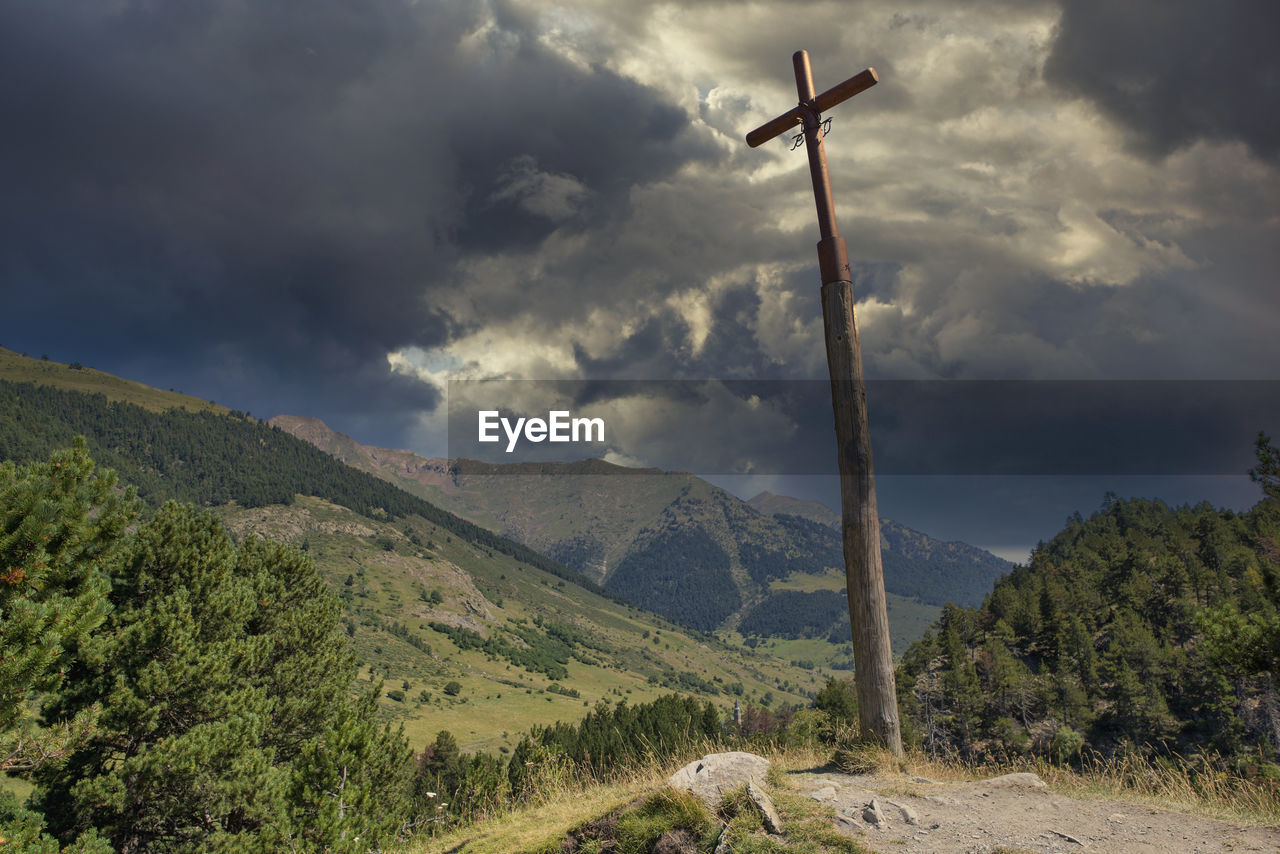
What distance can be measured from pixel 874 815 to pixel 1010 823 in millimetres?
1650

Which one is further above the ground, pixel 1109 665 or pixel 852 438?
pixel 852 438

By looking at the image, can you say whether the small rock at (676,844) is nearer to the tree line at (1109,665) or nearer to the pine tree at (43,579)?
the pine tree at (43,579)

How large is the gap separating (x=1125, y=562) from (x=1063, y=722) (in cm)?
4719

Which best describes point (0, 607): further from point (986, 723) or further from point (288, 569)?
point (986, 723)

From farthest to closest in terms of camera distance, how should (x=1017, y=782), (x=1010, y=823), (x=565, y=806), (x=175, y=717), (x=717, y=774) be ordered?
1. (x=175, y=717)
2. (x=565, y=806)
3. (x=1017, y=782)
4. (x=717, y=774)
5. (x=1010, y=823)

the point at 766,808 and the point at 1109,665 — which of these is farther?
the point at 1109,665

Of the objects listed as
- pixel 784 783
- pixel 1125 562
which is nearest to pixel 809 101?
pixel 784 783

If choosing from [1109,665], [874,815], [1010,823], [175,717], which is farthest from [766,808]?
[1109,665]

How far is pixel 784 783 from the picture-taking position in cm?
914

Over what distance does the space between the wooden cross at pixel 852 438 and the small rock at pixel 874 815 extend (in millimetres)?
2924

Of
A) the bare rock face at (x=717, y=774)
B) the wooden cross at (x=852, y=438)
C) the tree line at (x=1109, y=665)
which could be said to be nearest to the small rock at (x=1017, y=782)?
the wooden cross at (x=852, y=438)

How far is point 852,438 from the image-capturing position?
460 inches

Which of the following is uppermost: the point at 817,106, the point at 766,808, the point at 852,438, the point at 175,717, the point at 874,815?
the point at 817,106

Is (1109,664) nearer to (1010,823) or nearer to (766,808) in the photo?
(1010,823)
